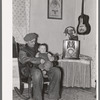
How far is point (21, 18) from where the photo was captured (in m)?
1.88

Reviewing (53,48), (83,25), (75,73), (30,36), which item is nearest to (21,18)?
(30,36)

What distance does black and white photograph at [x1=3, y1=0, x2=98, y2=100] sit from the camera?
1.75 metres

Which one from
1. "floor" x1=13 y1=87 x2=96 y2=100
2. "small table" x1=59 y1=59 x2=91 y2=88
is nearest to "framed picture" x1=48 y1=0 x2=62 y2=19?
"small table" x1=59 y1=59 x2=91 y2=88

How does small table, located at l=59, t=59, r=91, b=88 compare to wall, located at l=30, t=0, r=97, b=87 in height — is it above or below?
below

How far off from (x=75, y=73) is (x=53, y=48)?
34 cm

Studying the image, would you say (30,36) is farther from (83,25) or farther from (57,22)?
(83,25)

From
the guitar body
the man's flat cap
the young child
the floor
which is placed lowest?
the floor

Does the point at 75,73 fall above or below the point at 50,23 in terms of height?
below

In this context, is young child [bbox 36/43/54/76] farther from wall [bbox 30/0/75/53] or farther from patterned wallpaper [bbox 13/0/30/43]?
patterned wallpaper [bbox 13/0/30/43]

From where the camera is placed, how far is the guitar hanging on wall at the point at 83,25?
1921 mm

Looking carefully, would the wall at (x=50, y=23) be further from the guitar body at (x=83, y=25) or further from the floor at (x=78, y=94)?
the floor at (x=78, y=94)

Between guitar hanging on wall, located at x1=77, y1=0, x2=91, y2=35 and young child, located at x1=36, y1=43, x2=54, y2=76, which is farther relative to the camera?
guitar hanging on wall, located at x1=77, y1=0, x2=91, y2=35

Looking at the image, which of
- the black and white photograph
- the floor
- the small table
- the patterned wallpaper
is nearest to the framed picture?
Result: the black and white photograph

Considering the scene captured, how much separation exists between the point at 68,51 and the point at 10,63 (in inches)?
28.5
